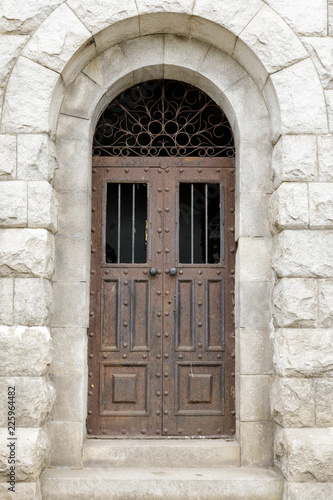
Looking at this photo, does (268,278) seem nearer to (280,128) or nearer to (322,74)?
(280,128)

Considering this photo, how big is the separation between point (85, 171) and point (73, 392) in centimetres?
205

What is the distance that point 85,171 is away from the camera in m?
5.23

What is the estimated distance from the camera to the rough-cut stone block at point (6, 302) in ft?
15.5

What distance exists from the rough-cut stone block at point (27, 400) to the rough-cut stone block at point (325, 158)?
3.02m

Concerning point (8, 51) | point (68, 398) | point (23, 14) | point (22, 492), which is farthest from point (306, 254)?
point (23, 14)

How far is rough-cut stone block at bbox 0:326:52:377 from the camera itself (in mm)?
4641

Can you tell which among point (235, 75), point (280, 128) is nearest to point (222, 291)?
point (280, 128)

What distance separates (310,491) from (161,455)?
134cm

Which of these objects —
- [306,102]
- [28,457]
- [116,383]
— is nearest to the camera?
[28,457]

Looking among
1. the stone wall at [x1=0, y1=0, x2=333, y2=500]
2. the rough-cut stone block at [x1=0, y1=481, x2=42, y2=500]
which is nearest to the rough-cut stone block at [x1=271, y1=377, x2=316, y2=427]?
the stone wall at [x1=0, y1=0, x2=333, y2=500]

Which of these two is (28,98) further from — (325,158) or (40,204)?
(325,158)

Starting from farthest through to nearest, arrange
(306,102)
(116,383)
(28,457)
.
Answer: (116,383), (306,102), (28,457)

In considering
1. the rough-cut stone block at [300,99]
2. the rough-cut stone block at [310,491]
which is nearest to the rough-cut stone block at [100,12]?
the rough-cut stone block at [300,99]

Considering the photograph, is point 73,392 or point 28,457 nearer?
point 28,457
